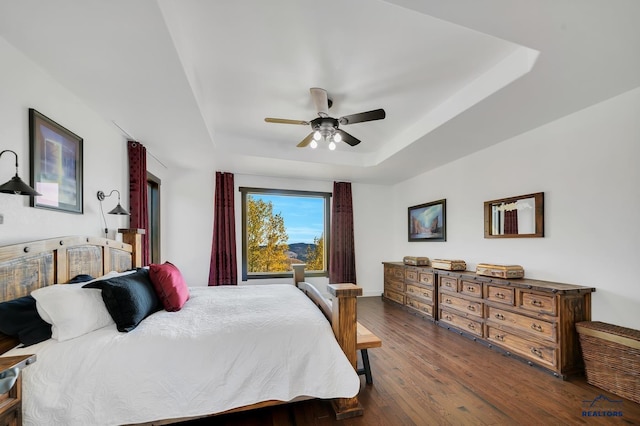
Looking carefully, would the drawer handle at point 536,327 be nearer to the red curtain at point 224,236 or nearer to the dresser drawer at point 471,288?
the dresser drawer at point 471,288

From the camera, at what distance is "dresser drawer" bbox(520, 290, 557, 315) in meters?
2.49

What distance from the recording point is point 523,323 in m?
2.72

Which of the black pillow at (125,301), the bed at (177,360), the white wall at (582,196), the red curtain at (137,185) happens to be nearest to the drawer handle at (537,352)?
the white wall at (582,196)

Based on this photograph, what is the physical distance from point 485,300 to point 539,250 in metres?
0.80

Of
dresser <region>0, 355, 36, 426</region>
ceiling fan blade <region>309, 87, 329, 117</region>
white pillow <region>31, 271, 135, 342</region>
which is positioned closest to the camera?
dresser <region>0, 355, 36, 426</region>

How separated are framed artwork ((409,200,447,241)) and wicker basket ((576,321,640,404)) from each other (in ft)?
7.19

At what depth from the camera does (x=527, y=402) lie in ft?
6.71

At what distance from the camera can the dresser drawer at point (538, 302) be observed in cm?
249

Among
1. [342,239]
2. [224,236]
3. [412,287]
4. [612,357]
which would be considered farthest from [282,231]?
[612,357]

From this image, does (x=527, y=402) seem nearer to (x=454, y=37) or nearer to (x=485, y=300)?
(x=485, y=300)

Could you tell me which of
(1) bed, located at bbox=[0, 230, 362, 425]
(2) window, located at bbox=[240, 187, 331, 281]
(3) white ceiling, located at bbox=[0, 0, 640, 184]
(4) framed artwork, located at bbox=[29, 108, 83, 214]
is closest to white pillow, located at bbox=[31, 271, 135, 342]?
(1) bed, located at bbox=[0, 230, 362, 425]

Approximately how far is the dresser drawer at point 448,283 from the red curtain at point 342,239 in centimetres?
196

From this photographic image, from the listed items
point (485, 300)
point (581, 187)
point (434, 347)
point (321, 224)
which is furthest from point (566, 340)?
point (321, 224)

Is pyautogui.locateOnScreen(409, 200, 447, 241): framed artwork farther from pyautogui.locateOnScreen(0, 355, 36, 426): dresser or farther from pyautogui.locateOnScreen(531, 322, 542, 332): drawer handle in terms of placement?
pyautogui.locateOnScreen(0, 355, 36, 426): dresser
